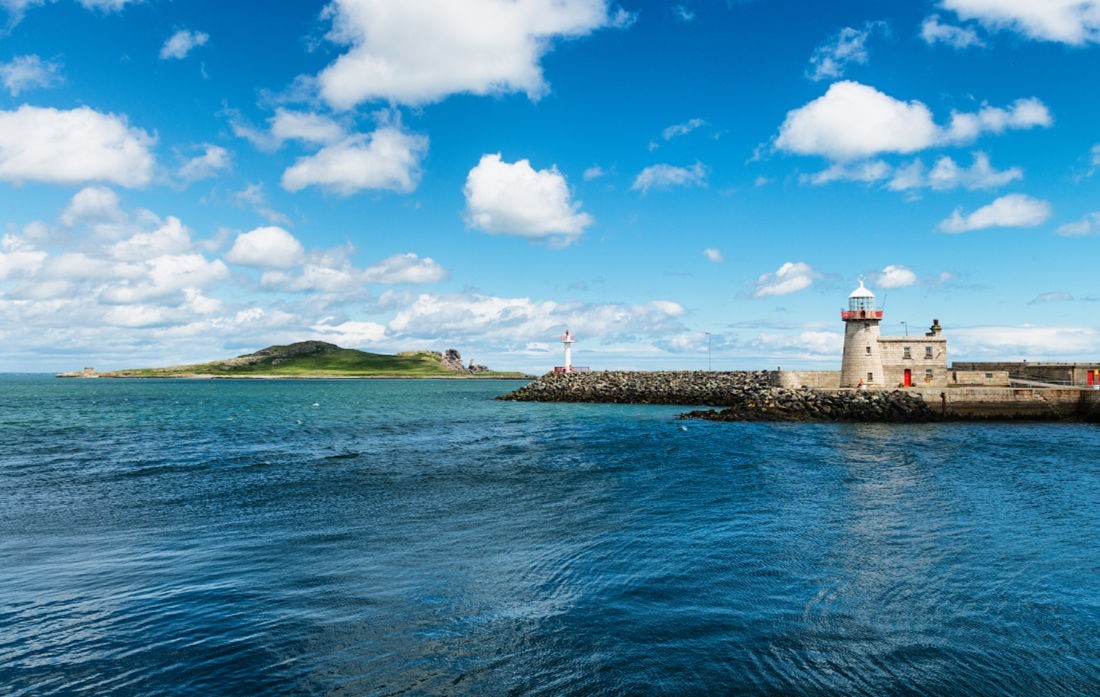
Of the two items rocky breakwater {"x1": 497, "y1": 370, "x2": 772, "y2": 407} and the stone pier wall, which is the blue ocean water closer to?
the stone pier wall

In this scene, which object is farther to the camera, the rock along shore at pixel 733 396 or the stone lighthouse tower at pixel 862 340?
the stone lighthouse tower at pixel 862 340

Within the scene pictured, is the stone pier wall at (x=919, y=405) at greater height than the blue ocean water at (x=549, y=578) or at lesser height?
greater

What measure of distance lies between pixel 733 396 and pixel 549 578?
61779mm

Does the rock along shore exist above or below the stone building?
below

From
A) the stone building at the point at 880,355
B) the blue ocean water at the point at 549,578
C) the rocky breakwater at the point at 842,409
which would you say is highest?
the stone building at the point at 880,355

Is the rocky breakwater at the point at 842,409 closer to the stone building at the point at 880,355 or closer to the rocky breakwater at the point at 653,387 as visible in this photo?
the stone building at the point at 880,355

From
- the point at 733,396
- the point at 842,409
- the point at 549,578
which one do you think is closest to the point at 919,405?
the point at 842,409

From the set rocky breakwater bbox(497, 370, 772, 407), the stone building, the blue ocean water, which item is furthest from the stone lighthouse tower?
the blue ocean water

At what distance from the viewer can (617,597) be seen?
40.8 feet

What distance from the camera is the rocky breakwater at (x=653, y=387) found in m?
74.7

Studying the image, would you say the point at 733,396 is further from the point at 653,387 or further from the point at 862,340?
the point at 862,340

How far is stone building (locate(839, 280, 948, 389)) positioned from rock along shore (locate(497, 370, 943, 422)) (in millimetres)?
3442

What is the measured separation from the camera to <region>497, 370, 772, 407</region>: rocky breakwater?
74688 millimetres

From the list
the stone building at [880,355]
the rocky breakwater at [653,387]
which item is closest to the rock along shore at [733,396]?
the rocky breakwater at [653,387]
